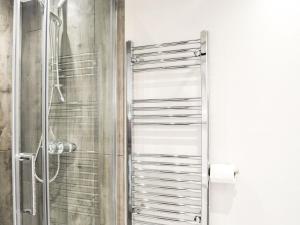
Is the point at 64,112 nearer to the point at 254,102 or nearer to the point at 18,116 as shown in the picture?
the point at 18,116

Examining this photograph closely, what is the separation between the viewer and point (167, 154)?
72.0 inches

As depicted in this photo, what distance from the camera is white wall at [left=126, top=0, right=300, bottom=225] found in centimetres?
152

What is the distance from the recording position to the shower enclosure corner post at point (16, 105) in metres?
1.32

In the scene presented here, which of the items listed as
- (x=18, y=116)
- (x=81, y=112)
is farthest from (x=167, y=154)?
(x=18, y=116)

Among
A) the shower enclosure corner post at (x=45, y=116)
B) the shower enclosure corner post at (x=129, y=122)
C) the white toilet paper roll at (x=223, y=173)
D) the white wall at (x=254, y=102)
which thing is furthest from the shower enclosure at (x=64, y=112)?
the white toilet paper roll at (x=223, y=173)

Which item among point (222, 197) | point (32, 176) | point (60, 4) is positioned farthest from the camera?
point (222, 197)

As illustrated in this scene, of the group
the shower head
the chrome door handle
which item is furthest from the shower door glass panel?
the chrome door handle

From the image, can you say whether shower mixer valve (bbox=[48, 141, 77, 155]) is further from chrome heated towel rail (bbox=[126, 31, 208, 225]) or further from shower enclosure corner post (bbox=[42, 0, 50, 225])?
chrome heated towel rail (bbox=[126, 31, 208, 225])

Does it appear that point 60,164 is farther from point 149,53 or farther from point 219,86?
point 219,86

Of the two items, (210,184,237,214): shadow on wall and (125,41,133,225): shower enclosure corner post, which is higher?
(125,41,133,225): shower enclosure corner post

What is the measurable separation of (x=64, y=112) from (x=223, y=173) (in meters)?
1.03

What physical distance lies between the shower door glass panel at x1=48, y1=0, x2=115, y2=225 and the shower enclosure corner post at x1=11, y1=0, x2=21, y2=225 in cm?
16

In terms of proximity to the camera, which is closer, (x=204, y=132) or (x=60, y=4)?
(x=60, y=4)

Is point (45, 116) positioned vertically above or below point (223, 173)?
above
